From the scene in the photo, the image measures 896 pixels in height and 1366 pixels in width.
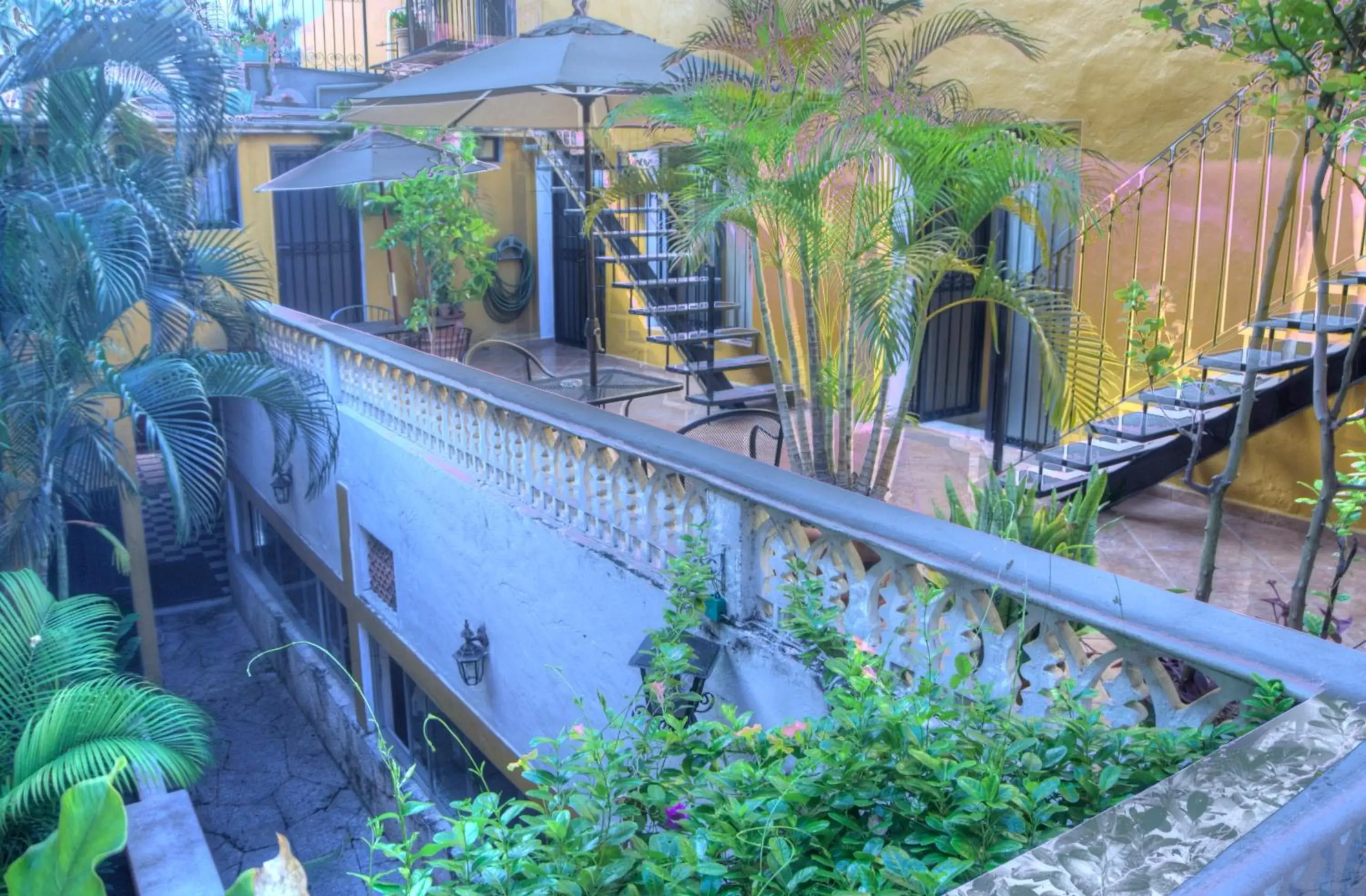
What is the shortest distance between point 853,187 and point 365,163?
16.1 feet

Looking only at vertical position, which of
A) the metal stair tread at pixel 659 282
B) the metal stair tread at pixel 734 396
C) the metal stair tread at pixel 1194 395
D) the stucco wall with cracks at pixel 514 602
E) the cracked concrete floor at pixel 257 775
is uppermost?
the metal stair tread at pixel 659 282

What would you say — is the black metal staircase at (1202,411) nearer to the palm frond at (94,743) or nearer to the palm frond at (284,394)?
the palm frond at (94,743)

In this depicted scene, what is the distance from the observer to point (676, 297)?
30.0ft

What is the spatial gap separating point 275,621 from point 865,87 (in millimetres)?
9706

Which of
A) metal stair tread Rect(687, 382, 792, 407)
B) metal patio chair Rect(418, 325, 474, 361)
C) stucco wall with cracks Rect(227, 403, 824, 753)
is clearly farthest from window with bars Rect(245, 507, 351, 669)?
metal stair tread Rect(687, 382, 792, 407)

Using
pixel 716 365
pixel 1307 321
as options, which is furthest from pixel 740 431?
pixel 1307 321

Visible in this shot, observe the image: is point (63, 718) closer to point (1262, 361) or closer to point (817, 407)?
point (817, 407)

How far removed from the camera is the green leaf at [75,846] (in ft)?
9.62

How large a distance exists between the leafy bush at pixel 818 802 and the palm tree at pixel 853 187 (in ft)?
7.11

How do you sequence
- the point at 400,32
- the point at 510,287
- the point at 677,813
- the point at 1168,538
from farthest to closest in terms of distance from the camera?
the point at 400,32, the point at 510,287, the point at 1168,538, the point at 677,813

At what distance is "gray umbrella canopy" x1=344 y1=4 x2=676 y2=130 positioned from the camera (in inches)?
218

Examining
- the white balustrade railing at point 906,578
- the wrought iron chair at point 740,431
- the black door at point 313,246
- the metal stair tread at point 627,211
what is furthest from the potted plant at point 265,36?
the white balustrade railing at point 906,578

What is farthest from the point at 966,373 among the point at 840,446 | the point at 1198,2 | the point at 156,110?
the point at 156,110

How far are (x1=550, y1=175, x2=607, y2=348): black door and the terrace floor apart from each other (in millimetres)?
4773
